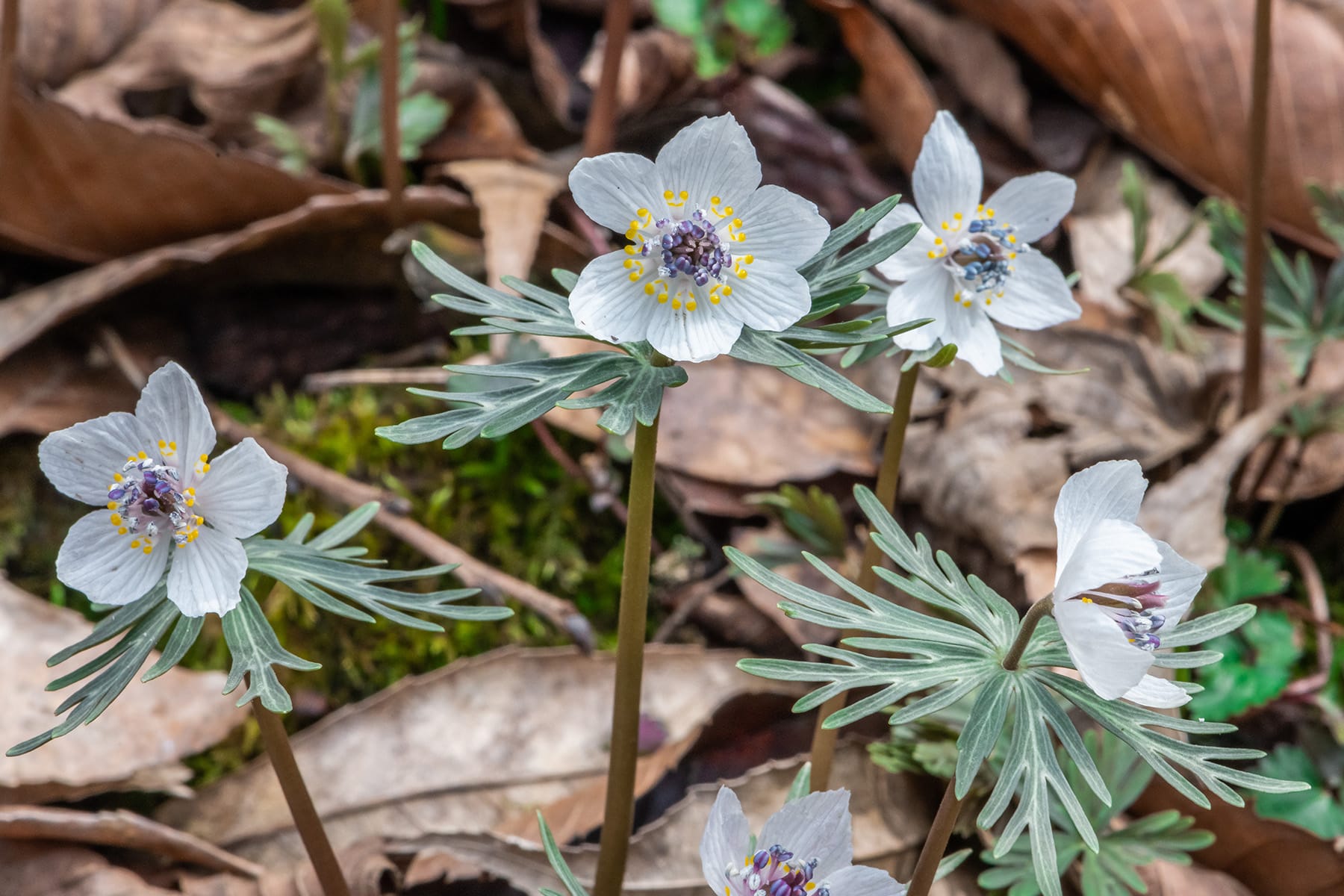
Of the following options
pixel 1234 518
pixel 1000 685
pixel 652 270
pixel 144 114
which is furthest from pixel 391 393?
pixel 1234 518

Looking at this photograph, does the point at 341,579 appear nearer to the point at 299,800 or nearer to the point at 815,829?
the point at 299,800

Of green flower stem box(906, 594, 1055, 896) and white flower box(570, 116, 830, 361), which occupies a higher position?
white flower box(570, 116, 830, 361)

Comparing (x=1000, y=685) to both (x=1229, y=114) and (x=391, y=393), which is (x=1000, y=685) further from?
(x=1229, y=114)

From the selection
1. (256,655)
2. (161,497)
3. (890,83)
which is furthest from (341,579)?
(890,83)

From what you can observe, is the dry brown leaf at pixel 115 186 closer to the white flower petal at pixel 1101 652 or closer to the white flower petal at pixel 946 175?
the white flower petal at pixel 946 175

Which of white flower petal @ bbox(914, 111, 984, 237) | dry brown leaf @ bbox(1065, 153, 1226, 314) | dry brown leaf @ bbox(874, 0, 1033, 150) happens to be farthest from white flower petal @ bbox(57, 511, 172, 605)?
dry brown leaf @ bbox(874, 0, 1033, 150)

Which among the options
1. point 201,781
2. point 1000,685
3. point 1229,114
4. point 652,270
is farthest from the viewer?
point 1229,114

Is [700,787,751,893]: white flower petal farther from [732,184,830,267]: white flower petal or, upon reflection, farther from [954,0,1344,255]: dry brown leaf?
[954,0,1344,255]: dry brown leaf

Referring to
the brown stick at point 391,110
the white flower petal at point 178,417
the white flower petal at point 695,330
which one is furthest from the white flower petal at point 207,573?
the brown stick at point 391,110
